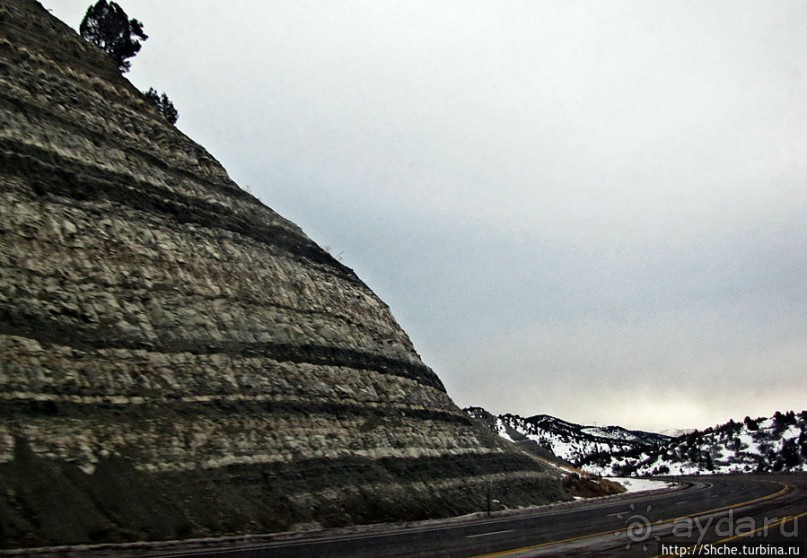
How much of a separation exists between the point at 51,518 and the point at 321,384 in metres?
16.1

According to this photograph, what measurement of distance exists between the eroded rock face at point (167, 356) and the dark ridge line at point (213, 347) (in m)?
0.09

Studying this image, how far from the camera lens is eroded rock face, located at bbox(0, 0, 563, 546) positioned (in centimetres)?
1892

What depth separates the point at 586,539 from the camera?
Answer: 674 inches

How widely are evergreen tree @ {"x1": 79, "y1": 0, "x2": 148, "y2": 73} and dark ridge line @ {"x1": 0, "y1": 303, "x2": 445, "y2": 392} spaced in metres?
30.0

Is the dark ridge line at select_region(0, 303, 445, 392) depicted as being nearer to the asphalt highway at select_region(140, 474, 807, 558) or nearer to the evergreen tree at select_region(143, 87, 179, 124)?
the asphalt highway at select_region(140, 474, 807, 558)

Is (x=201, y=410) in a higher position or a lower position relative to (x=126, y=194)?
lower

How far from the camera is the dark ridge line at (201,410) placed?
62.0 feet

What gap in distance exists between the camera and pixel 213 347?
27.1 meters

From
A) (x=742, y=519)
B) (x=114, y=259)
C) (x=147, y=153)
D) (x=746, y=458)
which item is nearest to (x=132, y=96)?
(x=147, y=153)

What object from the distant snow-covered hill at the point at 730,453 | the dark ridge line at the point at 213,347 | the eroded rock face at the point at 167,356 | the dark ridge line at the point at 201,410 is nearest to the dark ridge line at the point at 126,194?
the eroded rock face at the point at 167,356

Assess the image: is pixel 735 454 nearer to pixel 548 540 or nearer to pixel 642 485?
pixel 642 485

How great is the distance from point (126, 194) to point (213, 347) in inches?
334

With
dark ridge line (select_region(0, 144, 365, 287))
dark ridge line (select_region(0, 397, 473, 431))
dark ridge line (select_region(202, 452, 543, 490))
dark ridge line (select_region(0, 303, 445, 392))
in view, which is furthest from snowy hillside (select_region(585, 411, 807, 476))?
dark ridge line (select_region(0, 144, 365, 287))

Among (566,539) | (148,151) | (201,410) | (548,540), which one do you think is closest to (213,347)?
(201,410)
